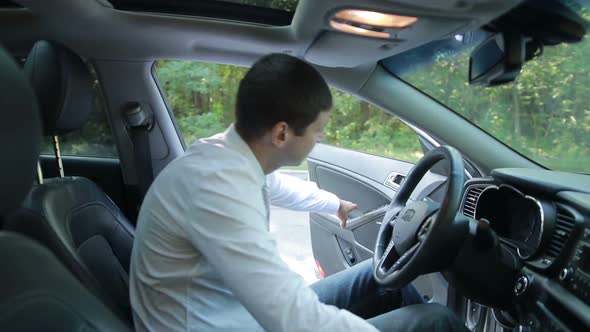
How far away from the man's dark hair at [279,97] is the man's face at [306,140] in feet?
0.05

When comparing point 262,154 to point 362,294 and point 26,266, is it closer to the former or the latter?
point 26,266

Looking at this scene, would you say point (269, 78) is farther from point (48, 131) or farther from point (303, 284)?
point (48, 131)

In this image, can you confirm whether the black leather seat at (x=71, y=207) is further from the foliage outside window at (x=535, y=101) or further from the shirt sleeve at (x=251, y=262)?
the foliage outside window at (x=535, y=101)

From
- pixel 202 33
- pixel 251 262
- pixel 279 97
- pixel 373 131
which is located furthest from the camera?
pixel 373 131

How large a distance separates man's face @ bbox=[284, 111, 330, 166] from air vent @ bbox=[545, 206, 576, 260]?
29.6 inches

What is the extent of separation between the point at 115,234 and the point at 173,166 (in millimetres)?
766

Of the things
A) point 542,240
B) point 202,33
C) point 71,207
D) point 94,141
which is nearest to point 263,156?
point 71,207

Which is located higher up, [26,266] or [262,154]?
[262,154]

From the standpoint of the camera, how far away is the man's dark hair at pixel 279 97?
4.25 ft

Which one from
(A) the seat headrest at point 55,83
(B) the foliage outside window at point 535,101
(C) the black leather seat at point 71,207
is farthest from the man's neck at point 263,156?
(B) the foliage outside window at point 535,101

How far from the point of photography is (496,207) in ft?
5.86

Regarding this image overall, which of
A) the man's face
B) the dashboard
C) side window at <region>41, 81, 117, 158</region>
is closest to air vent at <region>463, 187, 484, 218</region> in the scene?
the dashboard

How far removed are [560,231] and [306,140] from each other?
798mm

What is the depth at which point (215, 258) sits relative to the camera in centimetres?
112
